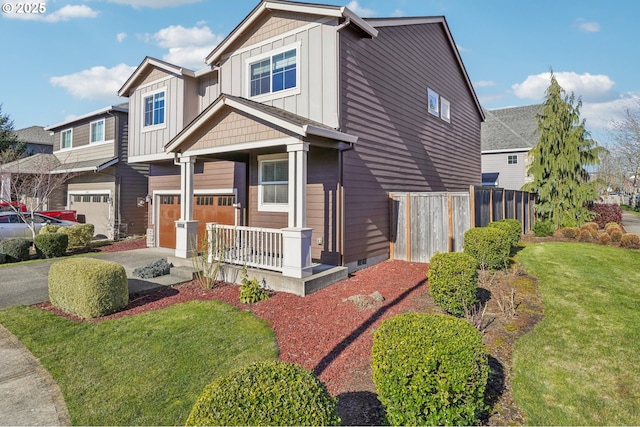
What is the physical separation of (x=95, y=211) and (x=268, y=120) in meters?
15.1

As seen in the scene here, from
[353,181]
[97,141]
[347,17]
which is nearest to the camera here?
[347,17]

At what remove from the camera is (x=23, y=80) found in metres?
11.8

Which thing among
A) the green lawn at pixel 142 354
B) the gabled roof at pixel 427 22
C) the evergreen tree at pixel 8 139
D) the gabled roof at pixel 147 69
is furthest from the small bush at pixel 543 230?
the evergreen tree at pixel 8 139

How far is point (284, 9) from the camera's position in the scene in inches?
374

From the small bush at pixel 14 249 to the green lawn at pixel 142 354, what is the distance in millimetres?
6590

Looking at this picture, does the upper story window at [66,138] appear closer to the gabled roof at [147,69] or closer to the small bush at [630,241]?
the gabled roof at [147,69]

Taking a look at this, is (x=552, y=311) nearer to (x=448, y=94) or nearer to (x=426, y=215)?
(x=426, y=215)

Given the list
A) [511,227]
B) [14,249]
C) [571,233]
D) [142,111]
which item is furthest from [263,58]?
[571,233]

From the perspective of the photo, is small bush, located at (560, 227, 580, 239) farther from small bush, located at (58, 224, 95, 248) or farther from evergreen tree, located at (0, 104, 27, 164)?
evergreen tree, located at (0, 104, 27, 164)

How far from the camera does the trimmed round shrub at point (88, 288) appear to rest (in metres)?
6.30

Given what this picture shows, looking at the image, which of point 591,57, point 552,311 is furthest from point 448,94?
point 552,311

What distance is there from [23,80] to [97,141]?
21.2 ft

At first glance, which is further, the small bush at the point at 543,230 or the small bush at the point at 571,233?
the small bush at the point at 543,230

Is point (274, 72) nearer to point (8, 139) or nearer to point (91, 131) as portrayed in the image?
point (91, 131)
